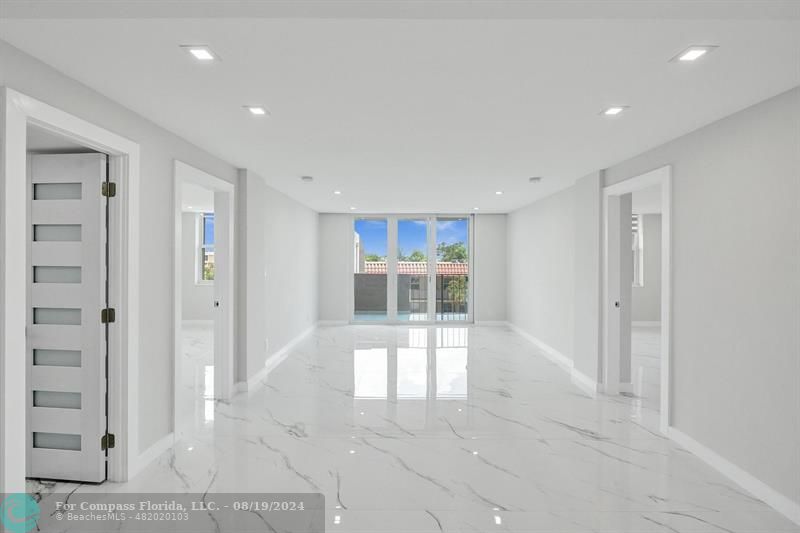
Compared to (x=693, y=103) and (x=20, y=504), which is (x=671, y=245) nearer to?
(x=693, y=103)

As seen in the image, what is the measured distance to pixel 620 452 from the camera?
3555 mm

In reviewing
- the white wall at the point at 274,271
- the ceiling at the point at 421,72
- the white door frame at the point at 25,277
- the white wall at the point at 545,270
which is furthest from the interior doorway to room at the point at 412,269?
the white door frame at the point at 25,277

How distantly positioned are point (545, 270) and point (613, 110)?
4736 mm

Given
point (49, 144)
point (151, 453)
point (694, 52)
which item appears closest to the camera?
point (694, 52)

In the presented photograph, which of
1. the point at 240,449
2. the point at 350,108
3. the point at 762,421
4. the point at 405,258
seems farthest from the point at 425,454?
the point at 405,258

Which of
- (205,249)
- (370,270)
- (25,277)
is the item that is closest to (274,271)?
(370,270)

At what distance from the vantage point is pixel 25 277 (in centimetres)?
236

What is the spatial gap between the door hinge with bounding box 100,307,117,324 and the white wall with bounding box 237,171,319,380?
2001 mm

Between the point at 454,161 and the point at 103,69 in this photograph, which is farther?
the point at 454,161

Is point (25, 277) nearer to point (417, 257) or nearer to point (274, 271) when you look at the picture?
point (274, 271)

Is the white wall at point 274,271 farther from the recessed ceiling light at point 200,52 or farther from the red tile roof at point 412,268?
the recessed ceiling light at point 200,52

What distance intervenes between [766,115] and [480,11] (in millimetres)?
2319

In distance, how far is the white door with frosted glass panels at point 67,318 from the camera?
3000 millimetres

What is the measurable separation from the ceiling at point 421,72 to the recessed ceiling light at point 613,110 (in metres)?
0.07
